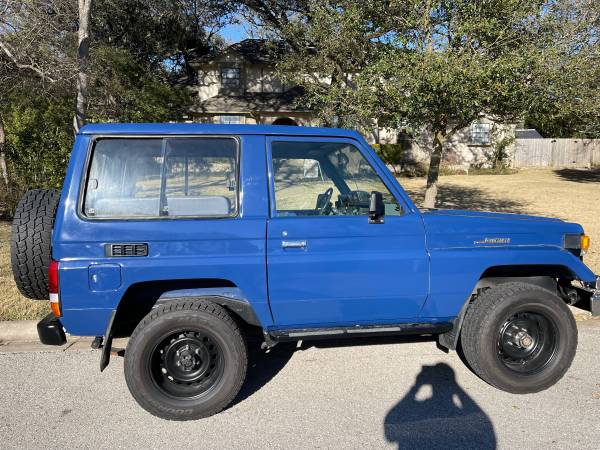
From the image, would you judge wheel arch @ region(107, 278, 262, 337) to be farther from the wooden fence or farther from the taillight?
the wooden fence

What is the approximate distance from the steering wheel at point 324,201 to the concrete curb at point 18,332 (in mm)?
3157

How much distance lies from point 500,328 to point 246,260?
1954 mm

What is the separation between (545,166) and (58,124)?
27.3m

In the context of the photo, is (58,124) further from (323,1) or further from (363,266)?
(363,266)

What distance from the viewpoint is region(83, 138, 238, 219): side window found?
3148 mm

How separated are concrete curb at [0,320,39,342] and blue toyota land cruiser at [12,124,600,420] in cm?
163

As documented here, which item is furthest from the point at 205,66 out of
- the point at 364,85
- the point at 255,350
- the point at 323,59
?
the point at 255,350

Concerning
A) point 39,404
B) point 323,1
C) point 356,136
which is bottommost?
point 39,404

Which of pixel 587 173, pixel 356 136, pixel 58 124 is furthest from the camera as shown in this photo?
pixel 587 173

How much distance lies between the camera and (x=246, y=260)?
314 centimetres

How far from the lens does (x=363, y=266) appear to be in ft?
10.7

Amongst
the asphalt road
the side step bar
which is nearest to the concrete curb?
the asphalt road

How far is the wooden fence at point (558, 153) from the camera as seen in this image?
28188mm

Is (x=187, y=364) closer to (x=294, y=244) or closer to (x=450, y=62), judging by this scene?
(x=294, y=244)
